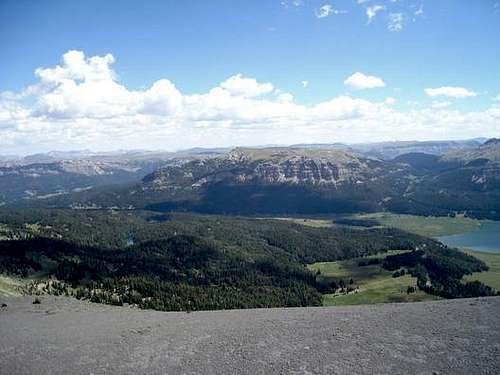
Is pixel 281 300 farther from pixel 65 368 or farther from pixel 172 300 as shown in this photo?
pixel 65 368

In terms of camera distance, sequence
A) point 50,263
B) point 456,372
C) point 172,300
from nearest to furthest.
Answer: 1. point 456,372
2. point 172,300
3. point 50,263

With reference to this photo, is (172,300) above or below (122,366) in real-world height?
below

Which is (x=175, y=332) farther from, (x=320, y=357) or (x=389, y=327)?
(x=389, y=327)

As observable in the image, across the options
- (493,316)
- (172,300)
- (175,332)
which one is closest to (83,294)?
(172,300)

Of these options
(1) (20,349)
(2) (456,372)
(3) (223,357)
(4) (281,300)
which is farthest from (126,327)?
(4) (281,300)

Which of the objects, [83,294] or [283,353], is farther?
[83,294]

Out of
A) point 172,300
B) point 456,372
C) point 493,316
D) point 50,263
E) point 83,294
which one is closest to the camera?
point 456,372

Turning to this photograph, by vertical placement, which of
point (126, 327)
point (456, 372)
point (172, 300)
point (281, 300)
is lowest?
point (281, 300)
